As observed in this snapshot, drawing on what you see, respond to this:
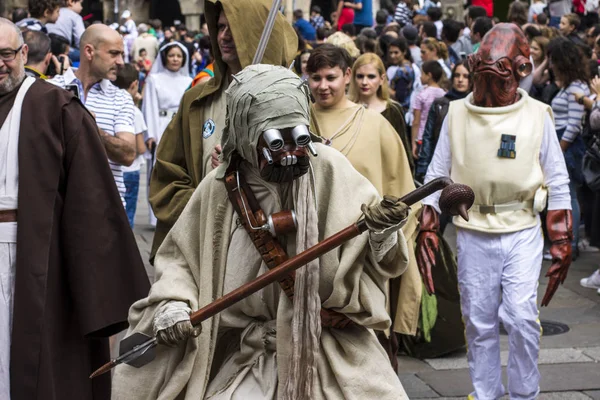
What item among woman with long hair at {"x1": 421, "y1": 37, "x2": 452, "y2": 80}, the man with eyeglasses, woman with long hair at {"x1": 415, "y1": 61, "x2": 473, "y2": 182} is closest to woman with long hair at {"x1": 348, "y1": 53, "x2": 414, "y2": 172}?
woman with long hair at {"x1": 415, "y1": 61, "x2": 473, "y2": 182}

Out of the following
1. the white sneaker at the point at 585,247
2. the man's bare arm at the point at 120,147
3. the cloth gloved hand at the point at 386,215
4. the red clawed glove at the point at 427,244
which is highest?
the cloth gloved hand at the point at 386,215

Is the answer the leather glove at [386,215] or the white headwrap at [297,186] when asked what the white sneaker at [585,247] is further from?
the leather glove at [386,215]

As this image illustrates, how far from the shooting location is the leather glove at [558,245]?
199 inches

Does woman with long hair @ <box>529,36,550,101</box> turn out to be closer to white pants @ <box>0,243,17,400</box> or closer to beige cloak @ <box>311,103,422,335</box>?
beige cloak @ <box>311,103,422,335</box>

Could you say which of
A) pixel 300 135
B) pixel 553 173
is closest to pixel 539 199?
pixel 553 173

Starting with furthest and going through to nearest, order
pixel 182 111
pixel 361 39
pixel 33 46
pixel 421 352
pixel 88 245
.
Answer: pixel 361 39 < pixel 421 352 < pixel 33 46 < pixel 182 111 < pixel 88 245

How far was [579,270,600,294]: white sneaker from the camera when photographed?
854 centimetres

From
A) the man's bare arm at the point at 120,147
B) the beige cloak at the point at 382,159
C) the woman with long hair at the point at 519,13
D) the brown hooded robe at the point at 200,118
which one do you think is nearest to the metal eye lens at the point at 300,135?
the brown hooded robe at the point at 200,118

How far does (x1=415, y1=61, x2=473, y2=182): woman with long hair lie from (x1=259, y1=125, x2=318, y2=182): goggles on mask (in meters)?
3.54

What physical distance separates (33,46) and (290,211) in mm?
2890

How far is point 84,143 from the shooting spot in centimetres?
421

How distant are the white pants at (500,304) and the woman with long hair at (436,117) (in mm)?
1597

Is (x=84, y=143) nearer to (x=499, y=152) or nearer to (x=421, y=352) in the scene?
(x=499, y=152)

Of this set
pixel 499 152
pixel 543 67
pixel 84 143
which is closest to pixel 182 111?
pixel 84 143
